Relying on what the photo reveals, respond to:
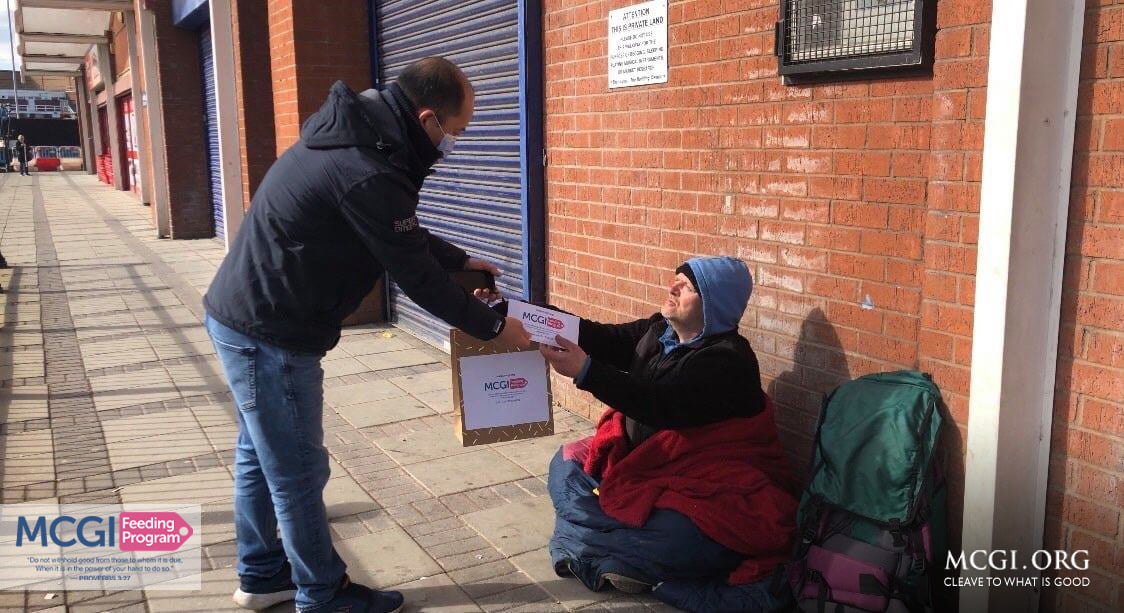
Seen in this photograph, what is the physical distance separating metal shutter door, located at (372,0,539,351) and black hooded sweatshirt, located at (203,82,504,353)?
2.43m

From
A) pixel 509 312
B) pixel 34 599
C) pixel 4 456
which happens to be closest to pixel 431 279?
pixel 509 312

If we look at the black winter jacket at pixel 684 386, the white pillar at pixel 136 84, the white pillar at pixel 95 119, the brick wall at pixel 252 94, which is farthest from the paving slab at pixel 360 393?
the white pillar at pixel 95 119

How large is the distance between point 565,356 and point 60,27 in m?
23.7

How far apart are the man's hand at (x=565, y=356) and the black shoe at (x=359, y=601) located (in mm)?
986

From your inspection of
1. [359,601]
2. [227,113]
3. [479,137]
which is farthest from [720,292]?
[227,113]

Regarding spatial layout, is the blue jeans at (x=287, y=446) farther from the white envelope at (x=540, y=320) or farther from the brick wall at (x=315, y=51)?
the brick wall at (x=315, y=51)

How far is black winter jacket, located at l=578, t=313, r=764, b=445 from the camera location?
9.95ft

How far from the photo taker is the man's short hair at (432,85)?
2785 millimetres

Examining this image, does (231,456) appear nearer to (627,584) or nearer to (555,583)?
(555,583)

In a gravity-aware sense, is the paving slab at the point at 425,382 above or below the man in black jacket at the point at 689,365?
below

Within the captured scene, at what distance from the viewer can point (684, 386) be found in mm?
3102

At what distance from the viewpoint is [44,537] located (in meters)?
3.78

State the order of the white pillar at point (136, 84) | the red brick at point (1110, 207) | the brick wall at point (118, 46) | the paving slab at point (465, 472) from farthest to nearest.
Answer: the brick wall at point (118, 46) → the white pillar at point (136, 84) → the paving slab at point (465, 472) → the red brick at point (1110, 207)
